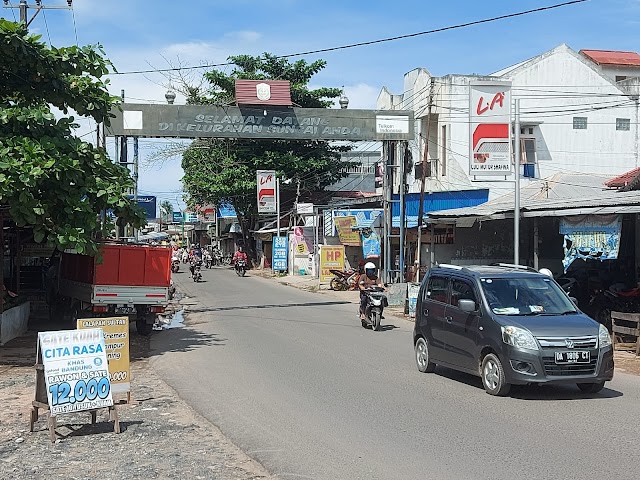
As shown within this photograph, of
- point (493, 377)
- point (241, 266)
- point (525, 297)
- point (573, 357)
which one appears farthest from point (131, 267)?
point (241, 266)

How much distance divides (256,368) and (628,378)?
626 centimetres

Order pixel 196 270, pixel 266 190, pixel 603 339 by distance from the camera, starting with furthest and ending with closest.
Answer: pixel 266 190 → pixel 196 270 → pixel 603 339

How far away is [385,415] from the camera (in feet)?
30.7

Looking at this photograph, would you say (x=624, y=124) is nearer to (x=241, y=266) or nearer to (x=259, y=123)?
(x=259, y=123)

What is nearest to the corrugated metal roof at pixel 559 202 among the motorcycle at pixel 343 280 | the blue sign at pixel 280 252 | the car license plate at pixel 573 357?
the car license plate at pixel 573 357

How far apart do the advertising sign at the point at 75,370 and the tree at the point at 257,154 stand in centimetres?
4227

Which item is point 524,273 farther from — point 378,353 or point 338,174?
point 338,174

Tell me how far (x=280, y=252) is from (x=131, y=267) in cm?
3228

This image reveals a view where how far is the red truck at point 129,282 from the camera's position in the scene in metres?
18.3

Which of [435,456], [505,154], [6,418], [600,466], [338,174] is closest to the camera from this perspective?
[600,466]

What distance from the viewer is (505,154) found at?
68.2 feet

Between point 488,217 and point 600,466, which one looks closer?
point 600,466

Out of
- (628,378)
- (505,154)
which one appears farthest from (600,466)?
(505,154)

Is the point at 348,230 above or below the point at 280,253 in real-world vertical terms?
above
